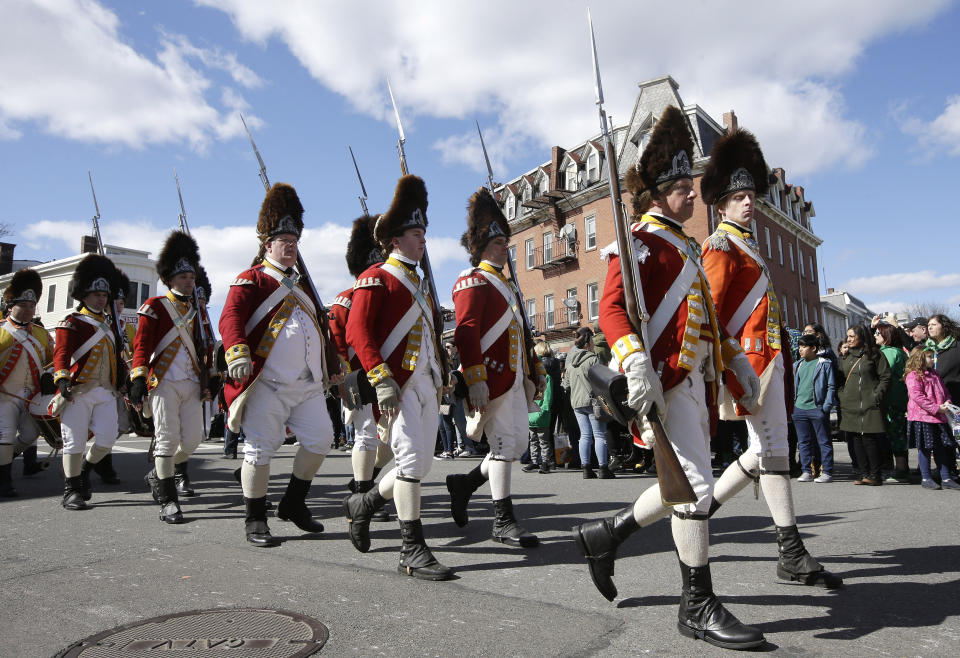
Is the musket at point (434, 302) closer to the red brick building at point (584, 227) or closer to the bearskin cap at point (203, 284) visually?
the bearskin cap at point (203, 284)

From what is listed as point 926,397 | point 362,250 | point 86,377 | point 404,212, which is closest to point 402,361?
point 404,212

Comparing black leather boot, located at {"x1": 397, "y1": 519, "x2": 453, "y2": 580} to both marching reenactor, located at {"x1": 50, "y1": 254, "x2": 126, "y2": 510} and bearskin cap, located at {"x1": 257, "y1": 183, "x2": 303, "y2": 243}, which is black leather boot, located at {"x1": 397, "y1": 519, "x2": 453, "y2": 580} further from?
marching reenactor, located at {"x1": 50, "y1": 254, "x2": 126, "y2": 510}

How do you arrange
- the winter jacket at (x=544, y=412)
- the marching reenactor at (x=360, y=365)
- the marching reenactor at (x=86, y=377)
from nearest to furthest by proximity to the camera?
the marching reenactor at (x=360, y=365), the marching reenactor at (x=86, y=377), the winter jacket at (x=544, y=412)

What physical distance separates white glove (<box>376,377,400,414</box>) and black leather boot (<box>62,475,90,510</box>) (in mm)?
4446

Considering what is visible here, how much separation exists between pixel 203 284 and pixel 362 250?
2.00 m

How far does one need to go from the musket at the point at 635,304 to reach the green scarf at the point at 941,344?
714cm

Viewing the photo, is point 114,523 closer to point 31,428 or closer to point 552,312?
point 31,428

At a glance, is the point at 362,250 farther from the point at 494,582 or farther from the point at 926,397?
the point at 926,397

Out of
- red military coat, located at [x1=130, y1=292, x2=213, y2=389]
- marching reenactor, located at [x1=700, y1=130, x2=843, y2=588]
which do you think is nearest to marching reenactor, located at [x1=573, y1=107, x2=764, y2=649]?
marching reenactor, located at [x1=700, y1=130, x2=843, y2=588]

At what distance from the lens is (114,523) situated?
6484 mm

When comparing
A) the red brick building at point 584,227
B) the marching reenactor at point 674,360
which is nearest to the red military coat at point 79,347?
the marching reenactor at point 674,360

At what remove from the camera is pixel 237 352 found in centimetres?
512

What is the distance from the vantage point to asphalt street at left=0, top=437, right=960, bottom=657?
3.25 m

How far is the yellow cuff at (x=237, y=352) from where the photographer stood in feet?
16.7
